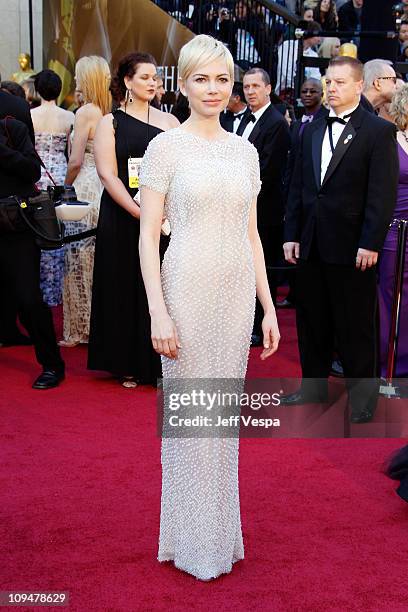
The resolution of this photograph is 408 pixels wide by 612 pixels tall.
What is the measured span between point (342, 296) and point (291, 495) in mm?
1350

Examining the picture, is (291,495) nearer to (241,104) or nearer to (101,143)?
(101,143)

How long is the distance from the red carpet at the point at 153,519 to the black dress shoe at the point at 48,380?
0.20 meters

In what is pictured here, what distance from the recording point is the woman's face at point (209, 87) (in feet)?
9.46

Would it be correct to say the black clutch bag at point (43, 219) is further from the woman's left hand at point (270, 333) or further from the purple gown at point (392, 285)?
the woman's left hand at point (270, 333)

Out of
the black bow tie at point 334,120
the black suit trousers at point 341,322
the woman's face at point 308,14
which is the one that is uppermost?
the woman's face at point 308,14

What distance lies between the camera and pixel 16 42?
14.2 meters

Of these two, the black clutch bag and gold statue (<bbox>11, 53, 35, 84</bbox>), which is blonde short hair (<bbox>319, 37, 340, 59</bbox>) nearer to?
gold statue (<bbox>11, 53, 35, 84</bbox>)

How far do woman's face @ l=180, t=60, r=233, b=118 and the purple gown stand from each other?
2.80m

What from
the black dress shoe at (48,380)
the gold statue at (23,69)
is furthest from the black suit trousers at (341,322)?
the gold statue at (23,69)

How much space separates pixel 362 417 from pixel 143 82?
2.34 metres

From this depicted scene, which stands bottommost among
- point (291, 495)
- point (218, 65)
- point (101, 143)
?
point (291, 495)

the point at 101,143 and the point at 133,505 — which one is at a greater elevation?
the point at 101,143

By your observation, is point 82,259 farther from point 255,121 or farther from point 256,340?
point 255,121

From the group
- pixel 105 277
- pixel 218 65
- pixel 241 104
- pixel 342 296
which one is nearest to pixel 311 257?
pixel 342 296
